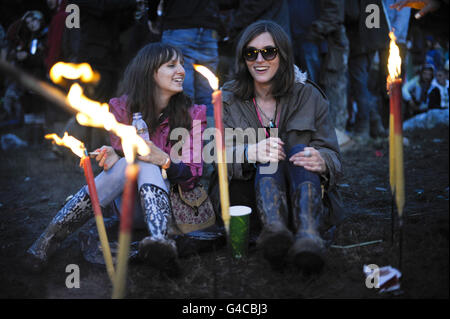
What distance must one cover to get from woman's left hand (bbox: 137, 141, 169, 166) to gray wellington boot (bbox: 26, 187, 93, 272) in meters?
0.51

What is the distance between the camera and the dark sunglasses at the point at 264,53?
2920 millimetres

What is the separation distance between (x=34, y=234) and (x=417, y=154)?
4.85 meters

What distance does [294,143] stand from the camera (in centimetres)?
287

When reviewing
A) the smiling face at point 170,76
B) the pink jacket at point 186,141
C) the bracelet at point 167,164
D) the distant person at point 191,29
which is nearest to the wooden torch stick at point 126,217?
the bracelet at point 167,164

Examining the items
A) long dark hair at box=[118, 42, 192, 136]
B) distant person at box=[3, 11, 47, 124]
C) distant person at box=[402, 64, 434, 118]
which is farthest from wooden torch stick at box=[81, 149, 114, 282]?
distant person at box=[402, 64, 434, 118]

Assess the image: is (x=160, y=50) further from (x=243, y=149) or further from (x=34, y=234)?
(x=34, y=234)

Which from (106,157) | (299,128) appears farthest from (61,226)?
(299,128)

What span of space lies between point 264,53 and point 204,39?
160cm

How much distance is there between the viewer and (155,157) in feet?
8.61

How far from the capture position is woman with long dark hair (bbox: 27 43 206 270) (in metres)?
2.43

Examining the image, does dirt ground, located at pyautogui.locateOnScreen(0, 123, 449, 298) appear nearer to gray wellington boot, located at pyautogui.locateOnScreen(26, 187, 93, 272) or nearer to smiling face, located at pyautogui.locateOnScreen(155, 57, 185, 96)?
gray wellington boot, located at pyautogui.locateOnScreen(26, 187, 93, 272)

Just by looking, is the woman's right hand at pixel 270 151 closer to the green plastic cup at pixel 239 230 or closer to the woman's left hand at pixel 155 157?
the green plastic cup at pixel 239 230

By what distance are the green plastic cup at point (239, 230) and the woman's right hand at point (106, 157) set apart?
87 cm

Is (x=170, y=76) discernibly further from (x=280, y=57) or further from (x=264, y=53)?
(x=280, y=57)
